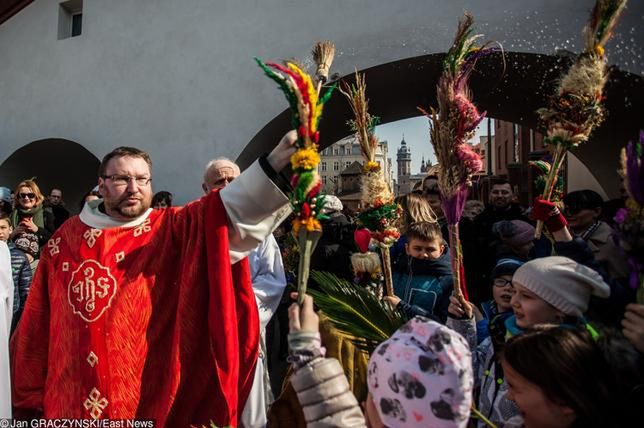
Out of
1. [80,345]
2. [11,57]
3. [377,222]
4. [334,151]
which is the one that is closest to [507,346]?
[377,222]

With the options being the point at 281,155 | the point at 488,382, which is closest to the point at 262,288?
the point at 281,155

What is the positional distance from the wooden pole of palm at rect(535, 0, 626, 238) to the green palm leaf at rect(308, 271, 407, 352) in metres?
0.91

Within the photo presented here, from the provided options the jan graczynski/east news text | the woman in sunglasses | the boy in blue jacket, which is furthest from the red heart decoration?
the woman in sunglasses

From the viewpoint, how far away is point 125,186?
7.92 feet

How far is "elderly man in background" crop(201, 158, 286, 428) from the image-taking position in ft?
9.39

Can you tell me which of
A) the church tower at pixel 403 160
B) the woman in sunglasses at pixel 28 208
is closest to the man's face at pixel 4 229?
the woman in sunglasses at pixel 28 208

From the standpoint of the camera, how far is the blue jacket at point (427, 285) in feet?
9.87

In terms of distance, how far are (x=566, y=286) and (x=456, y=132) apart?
0.74 metres

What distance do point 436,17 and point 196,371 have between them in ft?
16.3

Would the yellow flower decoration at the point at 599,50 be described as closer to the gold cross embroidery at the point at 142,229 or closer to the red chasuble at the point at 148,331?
the red chasuble at the point at 148,331

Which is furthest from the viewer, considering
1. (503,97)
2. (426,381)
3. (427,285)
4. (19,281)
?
(503,97)

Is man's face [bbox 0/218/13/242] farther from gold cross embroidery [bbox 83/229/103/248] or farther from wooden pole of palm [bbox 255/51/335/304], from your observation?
wooden pole of palm [bbox 255/51/335/304]

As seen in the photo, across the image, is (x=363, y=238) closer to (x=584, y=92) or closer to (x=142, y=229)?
(x=142, y=229)

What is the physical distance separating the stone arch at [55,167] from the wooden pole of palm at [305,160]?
7610mm
